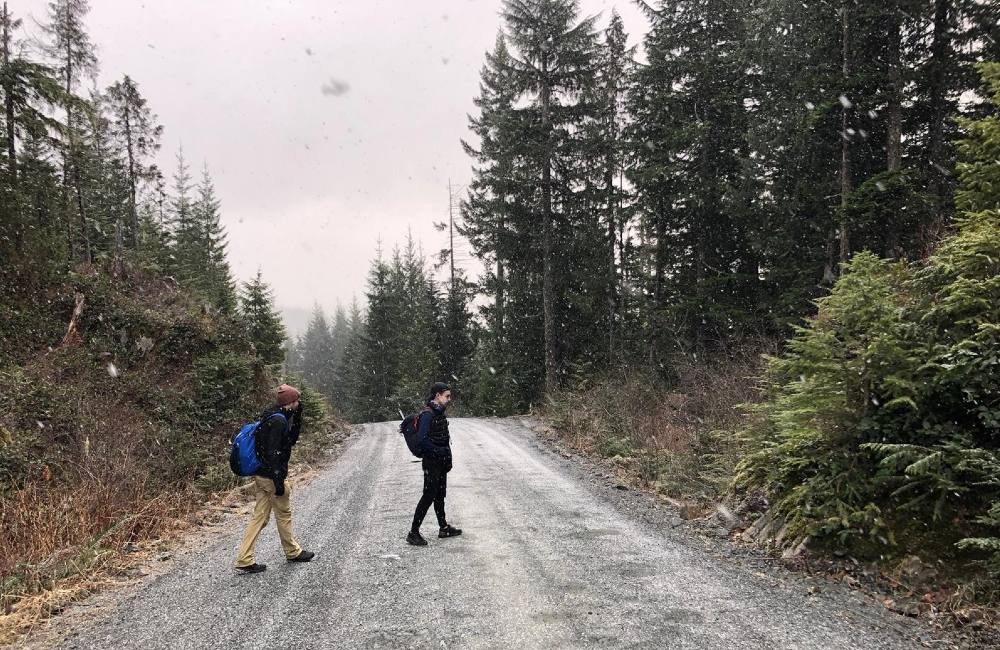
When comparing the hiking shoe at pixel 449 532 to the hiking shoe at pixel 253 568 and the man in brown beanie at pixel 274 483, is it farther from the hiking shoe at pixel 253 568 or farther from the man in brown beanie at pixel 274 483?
the hiking shoe at pixel 253 568

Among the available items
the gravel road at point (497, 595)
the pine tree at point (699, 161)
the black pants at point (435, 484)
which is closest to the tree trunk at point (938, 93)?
the pine tree at point (699, 161)

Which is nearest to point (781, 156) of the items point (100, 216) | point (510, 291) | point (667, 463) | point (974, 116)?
point (974, 116)

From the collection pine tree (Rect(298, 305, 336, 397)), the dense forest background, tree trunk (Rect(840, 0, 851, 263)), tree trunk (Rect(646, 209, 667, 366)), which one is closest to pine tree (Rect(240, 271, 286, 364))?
the dense forest background

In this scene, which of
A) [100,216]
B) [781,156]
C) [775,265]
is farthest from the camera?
[100,216]

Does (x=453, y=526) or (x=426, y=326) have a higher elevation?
(x=426, y=326)

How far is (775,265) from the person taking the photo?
17.9m

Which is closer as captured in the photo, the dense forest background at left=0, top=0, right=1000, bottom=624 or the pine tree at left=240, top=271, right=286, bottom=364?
the dense forest background at left=0, top=0, right=1000, bottom=624

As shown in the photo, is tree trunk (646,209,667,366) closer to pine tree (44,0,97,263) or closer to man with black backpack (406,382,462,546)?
man with black backpack (406,382,462,546)

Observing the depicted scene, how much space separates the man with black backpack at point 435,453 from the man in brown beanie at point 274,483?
4.84 feet

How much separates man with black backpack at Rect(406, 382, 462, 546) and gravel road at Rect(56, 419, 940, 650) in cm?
37

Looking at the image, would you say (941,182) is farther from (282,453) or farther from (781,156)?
(282,453)

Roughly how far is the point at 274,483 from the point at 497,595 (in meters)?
2.83

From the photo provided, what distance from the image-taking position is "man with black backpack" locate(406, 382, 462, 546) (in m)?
6.76

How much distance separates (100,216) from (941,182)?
3919cm
